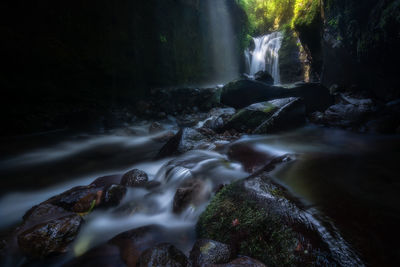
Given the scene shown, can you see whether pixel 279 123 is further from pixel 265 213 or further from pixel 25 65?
pixel 25 65

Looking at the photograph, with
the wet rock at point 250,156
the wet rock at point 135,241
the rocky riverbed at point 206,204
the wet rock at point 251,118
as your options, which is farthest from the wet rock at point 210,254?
the wet rock at point 251,118

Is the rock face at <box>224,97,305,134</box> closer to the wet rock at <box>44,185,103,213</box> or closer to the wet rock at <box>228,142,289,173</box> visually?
the wet rock at <box>228,142,289,173</box>

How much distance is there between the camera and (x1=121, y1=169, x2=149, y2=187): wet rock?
2.78 m

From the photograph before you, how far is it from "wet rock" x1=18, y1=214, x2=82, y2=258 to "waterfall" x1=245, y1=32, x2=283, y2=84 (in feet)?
55.2

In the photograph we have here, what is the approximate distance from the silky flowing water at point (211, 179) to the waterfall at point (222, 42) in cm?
1175

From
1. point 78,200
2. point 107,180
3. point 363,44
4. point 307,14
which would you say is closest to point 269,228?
point 78,200

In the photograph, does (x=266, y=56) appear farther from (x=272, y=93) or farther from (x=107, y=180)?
(x=107, y=180)

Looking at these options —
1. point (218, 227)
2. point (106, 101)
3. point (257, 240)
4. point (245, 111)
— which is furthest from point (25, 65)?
point (257, 240)

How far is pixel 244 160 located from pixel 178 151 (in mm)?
1454

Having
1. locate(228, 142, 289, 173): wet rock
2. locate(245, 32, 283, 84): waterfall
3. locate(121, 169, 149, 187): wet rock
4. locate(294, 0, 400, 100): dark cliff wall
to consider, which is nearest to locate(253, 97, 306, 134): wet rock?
locate(228, 142, 289, 173): wet rock

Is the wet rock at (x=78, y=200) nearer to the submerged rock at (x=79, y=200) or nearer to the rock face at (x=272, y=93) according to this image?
the submerged rock at (x=79, y=200)

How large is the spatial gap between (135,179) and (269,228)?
82.1 inches

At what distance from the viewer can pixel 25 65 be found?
5.01m

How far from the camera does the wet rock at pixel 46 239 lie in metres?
1.60
